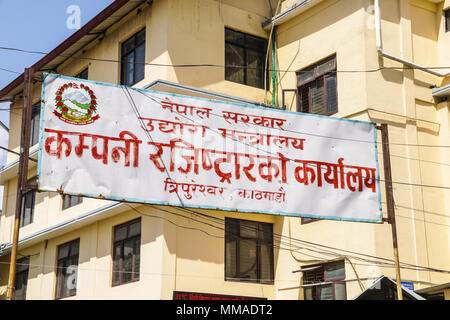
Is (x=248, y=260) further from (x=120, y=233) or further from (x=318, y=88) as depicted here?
(x=318, y=88)

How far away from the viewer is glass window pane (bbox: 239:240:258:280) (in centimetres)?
1983

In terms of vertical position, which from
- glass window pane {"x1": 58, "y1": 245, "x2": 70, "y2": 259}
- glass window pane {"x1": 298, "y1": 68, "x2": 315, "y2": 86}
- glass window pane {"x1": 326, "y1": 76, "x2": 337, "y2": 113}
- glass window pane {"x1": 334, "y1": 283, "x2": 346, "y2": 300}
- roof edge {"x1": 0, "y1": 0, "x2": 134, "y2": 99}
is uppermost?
roof edge {"x1": 0, "y1": 0, "x2": 134, "y2": 99}

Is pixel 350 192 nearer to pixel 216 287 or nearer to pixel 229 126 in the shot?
pixel 229 126

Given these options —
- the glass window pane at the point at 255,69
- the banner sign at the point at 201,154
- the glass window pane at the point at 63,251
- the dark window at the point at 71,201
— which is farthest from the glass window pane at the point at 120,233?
the banner sign at the point at 201,154

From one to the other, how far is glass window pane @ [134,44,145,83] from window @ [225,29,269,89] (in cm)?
249

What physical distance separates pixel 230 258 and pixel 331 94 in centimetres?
541

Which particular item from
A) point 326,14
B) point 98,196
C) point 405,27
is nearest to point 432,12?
point 405,27

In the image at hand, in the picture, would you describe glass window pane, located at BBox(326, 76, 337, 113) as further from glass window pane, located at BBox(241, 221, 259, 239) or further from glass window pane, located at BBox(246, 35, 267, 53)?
glass window pane, located at BBox(241, 221, 259, 239)

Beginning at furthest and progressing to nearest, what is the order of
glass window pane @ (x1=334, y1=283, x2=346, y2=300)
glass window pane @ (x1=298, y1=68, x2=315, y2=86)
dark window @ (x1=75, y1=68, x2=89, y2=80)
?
1. dark window @ (x1=75, y1=68, x2=89, y2=80)
2. glass window pane @ (x1=298, y1=68, x2=315, y2=86)
3. glass window pane @ (x1=334, y1=283, x2=346, y2=300)

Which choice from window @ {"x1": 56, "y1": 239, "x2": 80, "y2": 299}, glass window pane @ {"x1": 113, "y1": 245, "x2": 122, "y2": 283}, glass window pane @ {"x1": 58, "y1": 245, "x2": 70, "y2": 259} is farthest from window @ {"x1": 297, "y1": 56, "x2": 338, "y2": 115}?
glass window pane @ {"x1": 58, "y1": 245, "x2": 70, "y2": 259}

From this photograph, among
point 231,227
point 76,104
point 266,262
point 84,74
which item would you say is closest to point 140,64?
point 84,74

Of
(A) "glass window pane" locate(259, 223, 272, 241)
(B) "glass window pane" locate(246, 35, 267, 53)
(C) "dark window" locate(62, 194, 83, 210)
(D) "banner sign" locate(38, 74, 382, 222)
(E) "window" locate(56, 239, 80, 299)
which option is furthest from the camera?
(C) "dark window" locate(62, 194, 83, 210)

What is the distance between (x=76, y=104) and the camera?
517 inches
